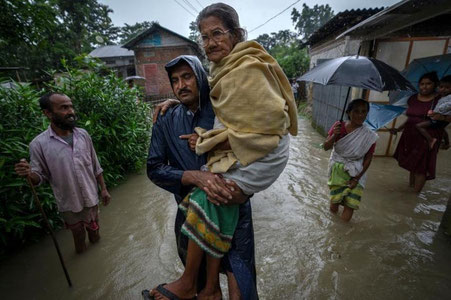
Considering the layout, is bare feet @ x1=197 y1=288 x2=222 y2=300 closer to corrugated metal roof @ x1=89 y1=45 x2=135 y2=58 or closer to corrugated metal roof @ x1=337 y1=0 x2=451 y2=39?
corrugated metal roof @ x1=337 y1=0 x2=451 y2=39

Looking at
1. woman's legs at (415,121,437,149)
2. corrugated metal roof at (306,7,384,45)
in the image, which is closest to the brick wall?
corrugated metal roof at (306,7,384,45)

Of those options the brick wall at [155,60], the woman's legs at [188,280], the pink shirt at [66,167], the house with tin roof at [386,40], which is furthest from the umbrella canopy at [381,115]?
the brick wall at [155,60]

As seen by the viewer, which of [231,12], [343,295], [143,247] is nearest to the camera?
[231,12]

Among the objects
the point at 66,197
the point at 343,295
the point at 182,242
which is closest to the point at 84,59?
the point at 66,197

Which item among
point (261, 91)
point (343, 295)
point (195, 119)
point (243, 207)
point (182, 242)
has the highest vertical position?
point (261, 91)

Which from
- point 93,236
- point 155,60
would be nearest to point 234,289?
point 93,236

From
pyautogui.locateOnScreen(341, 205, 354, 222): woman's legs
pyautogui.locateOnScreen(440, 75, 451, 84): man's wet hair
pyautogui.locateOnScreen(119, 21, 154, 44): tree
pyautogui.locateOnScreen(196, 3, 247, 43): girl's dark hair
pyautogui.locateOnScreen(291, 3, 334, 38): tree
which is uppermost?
pyautogui.locateOnScreen(291, 3, 334, 38): tree

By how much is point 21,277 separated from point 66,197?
1169 millimetres

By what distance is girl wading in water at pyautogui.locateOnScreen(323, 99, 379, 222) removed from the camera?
287 cm

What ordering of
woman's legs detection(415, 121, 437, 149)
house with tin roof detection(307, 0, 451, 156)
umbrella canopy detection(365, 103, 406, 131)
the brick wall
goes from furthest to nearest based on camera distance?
the brick wall, woman's legs detection(415, 121, 437, 149), umbrella canopy detection(365, 103, 406, 131), house with tin roof detection(307, 0, 451, 156)

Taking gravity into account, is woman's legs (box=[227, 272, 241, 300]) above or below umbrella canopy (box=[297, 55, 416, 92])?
below

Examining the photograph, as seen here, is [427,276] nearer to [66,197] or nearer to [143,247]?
[143,247]

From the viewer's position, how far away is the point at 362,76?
2.61 meters

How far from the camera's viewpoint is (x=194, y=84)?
140 centimetres
